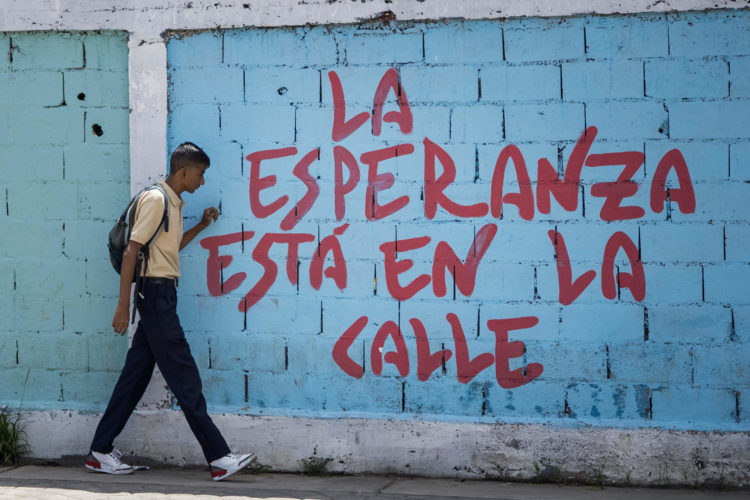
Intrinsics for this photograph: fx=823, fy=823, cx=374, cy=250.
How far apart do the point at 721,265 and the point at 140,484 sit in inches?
130

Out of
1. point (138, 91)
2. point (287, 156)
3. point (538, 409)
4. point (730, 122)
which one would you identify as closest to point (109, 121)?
point (138, 91)

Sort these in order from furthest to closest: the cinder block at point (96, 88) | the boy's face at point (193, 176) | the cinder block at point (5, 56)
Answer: the cinder block at point (5, 56) < the cinder block at point (96, 88) < the boy's face at point (193, 176)

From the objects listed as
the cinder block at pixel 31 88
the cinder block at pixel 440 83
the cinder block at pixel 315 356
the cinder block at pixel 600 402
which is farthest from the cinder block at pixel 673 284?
the cinder block at pixel 31 88

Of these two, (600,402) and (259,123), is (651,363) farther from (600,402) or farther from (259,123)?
(259,123)

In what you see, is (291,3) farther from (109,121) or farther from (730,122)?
(730,122)

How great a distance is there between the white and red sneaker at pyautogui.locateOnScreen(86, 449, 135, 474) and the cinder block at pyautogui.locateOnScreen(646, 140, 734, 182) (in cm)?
333

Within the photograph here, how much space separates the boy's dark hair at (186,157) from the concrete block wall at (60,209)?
482mm

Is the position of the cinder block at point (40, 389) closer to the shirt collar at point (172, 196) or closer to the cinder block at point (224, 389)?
the cinder block at point (224, 389)

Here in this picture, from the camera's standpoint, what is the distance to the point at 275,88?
477cm

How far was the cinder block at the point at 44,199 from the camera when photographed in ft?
16.1

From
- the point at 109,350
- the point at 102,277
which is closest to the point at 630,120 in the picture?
the point at 102,277

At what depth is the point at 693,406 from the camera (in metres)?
4.43

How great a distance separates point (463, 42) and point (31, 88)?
2.60 metres

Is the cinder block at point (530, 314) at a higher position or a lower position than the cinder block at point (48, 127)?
lower
